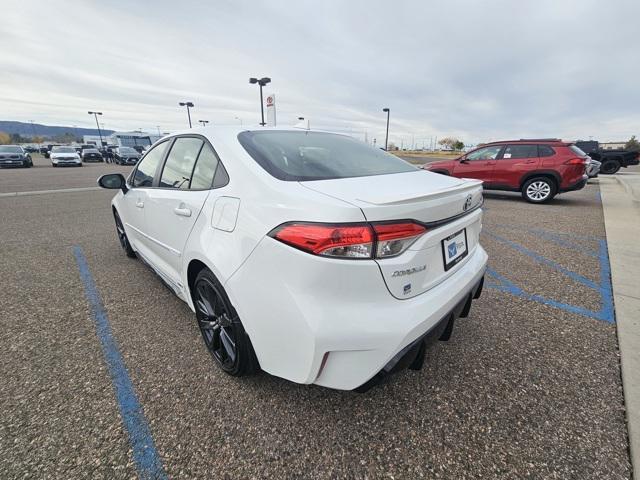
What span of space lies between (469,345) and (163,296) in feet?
9.15

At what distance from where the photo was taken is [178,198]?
7.56 ft

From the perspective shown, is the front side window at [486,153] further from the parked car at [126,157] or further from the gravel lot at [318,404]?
the parked car at [126,157]

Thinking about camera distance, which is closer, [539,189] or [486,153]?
[539,189]

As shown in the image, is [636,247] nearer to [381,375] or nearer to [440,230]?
[440,230]

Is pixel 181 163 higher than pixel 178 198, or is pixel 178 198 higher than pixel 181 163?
pixel 181 163

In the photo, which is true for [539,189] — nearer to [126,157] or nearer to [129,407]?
[129,407]

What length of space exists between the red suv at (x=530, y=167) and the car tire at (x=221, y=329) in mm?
9301

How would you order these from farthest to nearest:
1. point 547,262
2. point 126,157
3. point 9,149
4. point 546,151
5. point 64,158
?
point 126,157, point 64,158, point 9,149, point 546,151, point 547,262

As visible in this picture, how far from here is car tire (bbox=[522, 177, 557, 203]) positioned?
8.41 m

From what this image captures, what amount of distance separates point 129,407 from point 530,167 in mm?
9916

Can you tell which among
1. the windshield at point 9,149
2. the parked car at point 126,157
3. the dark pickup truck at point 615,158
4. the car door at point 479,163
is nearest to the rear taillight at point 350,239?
the car door at point 479,163

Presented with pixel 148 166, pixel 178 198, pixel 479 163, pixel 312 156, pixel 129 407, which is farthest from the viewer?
pixel 479 163

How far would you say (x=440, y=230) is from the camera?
1.64 meters

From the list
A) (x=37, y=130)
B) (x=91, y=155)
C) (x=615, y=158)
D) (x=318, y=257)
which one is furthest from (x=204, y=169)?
(x=37, y=130)
